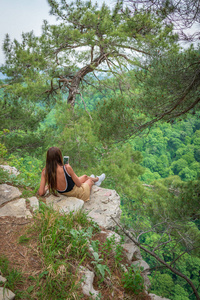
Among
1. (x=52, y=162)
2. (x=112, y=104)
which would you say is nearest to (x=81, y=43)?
(x=112, y=104)

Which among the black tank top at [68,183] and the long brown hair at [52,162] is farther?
the black tank top at [68,183]

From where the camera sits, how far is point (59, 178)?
3027 mm

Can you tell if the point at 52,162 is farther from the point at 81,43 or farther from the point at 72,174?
the point at 81,43

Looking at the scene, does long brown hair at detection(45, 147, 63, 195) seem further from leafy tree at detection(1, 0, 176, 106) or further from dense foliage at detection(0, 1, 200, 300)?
leafy tree at detection(1, 0, 176, 106)

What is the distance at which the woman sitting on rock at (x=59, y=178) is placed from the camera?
294 centimetres

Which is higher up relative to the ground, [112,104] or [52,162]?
[112,104]

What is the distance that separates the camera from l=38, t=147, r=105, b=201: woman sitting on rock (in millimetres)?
2939

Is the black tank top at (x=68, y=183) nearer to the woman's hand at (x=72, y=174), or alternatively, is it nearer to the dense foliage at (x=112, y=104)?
the woman's hand at (x=72, y=174)

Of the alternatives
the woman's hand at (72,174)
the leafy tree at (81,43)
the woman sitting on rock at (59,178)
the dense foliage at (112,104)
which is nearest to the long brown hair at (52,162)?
the woman sitting on rock at (59,178)

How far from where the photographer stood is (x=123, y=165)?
6121mm

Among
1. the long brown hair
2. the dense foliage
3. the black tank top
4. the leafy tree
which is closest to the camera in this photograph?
the long brown hair

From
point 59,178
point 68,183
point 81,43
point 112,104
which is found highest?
point 81,43

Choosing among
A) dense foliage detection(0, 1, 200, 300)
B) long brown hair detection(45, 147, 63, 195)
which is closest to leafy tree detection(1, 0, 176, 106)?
dense foliage detection(0, 1, 200, 300)

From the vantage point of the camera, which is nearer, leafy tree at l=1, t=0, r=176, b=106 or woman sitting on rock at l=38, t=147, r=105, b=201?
woman sitting on rock at l=38, t=147, r=105, b=201
